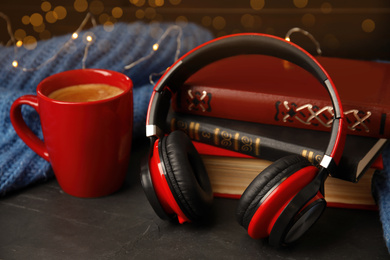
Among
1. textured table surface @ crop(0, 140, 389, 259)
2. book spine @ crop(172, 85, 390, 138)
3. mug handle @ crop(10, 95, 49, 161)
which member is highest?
book spine @ crop(172, 85, 390, 138)

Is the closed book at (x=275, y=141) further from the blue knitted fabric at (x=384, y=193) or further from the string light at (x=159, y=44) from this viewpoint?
the string light at (x=159, y=44)

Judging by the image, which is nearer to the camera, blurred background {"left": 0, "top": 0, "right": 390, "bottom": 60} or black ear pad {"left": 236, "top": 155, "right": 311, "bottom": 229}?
black ear pad {"left": 236, "top": 155, "right": 311, "bottom": 229}

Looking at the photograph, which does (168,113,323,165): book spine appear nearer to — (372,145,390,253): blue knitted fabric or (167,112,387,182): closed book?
(167,112,387,182): closed book

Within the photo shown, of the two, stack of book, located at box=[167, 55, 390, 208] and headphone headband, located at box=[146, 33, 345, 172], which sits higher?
headphone headband, located at box=[146, 33, 345, 172]

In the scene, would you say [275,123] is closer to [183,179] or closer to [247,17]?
[183,179]

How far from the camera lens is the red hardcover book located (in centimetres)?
66

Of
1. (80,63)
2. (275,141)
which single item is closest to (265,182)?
(275,141)

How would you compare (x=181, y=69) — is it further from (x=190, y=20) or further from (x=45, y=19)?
(x=45, y=19)

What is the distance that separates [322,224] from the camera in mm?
652

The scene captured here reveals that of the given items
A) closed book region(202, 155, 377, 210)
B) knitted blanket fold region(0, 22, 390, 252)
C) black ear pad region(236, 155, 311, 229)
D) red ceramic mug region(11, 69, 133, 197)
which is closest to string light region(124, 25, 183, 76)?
knitted blanket fold region(0, 22, 390, 252)

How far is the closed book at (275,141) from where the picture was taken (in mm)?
620

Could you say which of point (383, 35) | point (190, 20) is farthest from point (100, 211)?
point (383, 35)

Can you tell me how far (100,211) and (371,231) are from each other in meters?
0.38

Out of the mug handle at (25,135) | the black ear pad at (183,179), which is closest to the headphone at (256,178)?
the black ear pad at (183,179)
